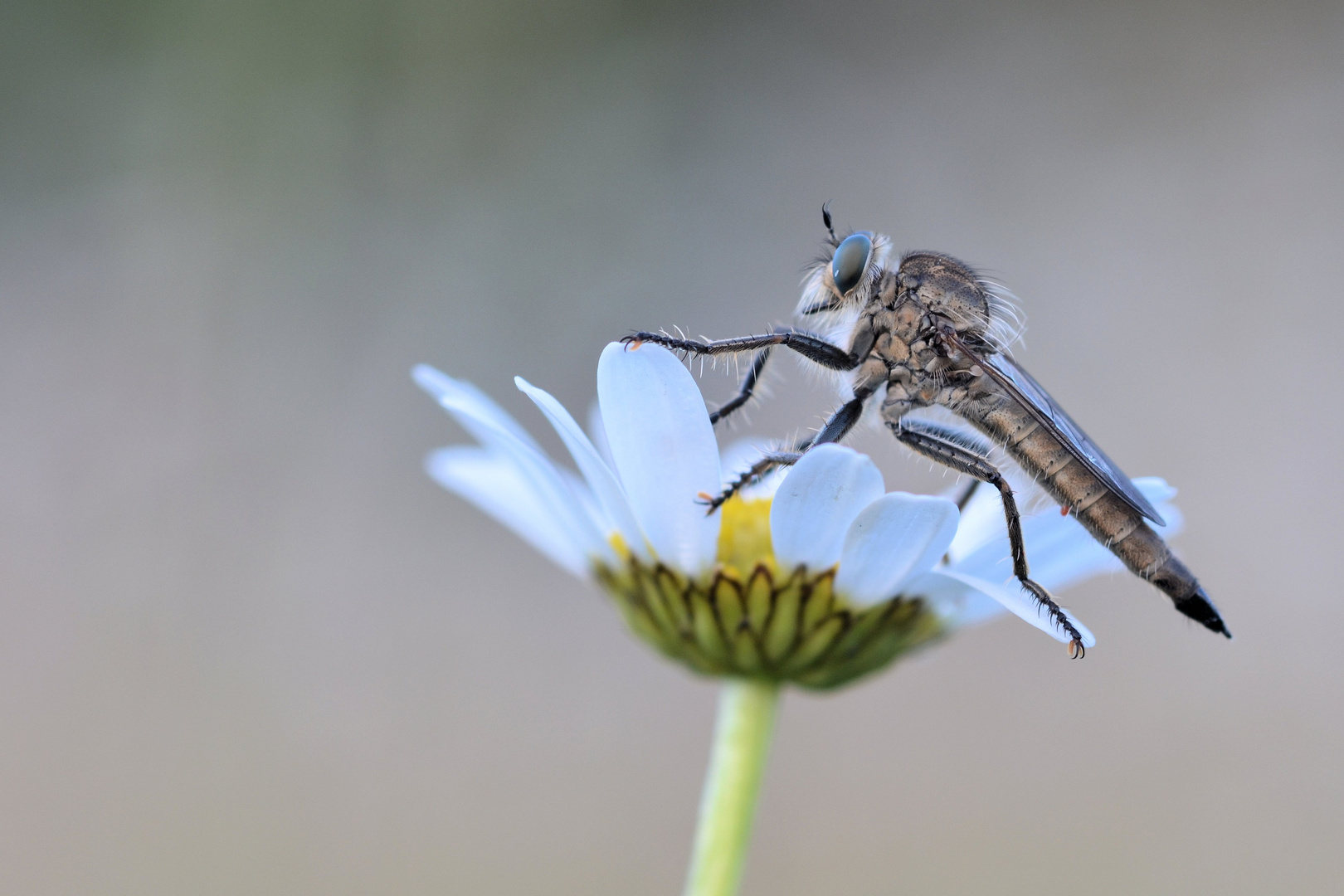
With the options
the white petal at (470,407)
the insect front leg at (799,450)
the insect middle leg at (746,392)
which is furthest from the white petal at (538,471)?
the insect middle leg at (746,392)

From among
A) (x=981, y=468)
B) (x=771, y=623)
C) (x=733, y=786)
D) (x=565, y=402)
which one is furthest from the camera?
(x=565, y=402)

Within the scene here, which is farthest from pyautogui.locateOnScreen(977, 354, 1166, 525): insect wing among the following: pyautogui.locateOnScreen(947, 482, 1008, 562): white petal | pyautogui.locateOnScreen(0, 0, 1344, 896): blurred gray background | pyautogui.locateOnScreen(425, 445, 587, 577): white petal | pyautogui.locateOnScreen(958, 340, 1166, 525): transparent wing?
pyautogui.locateOnScreen(0, 0, 1344, 896): blurred gray background

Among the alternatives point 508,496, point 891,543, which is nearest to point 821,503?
point 891,543

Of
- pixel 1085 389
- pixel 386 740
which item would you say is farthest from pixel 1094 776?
pixel 386 740

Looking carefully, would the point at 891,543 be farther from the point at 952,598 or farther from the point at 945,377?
the point at 945,377

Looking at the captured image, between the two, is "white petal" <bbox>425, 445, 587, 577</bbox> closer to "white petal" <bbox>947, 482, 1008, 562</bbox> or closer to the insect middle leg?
the insect middle leg

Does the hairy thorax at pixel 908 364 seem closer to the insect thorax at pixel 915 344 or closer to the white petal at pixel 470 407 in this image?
the insect thorax at pixel 915 344

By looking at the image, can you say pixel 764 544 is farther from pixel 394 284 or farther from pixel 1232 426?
pixel 1232 426
